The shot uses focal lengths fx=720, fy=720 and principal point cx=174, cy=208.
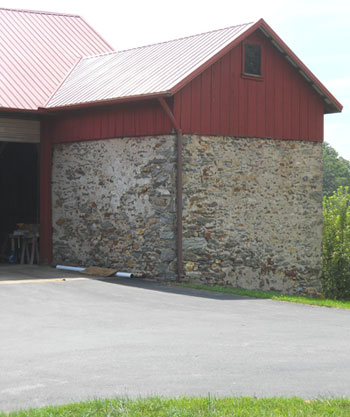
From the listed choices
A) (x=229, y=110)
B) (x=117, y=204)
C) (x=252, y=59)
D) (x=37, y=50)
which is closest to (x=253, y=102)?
(x=229, y=110)

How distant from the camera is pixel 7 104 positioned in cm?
1789

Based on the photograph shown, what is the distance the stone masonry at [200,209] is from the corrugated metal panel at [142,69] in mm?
1179

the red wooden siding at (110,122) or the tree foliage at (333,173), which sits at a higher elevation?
the tree foliage at (333,173)

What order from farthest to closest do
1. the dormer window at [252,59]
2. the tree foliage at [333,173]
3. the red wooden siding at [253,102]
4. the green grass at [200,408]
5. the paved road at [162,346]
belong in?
the tree foliage at [333,173] < the dormer window at [252,59] < the red wooden siding at [253,102] < the paved road at [162,346] < the green grass at [200,408]

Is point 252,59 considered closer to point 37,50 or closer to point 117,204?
point 117,204

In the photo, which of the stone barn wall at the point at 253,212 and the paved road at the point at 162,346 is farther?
the stone barn wall at the point at 253,212

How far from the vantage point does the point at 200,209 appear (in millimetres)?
16172

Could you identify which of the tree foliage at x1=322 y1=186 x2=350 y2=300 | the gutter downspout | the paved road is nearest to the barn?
the gutter downspout

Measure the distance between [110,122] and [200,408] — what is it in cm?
1218

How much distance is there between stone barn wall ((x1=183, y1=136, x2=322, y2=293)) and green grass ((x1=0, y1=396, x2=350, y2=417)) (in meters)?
9.78

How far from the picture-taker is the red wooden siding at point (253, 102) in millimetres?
16375

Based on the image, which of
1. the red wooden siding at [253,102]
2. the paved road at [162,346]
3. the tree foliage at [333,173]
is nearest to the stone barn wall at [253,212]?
the red wooden siding at [253,102]

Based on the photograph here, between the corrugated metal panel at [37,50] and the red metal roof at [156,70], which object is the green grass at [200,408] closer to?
the red metal roof at [156,70]

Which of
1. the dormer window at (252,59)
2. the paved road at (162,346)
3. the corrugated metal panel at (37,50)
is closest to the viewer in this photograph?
the paved road at (162,346)
